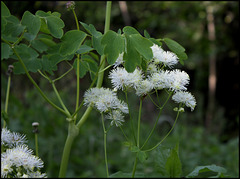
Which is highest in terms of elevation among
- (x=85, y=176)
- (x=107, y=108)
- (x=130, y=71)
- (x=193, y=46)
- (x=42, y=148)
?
(x=193, y=46)

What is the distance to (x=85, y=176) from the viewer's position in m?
2.25

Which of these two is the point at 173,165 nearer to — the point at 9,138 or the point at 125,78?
the point at 125,78

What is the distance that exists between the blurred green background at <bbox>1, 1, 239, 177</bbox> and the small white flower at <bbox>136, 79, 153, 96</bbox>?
1.34m

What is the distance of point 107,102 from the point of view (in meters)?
1.12

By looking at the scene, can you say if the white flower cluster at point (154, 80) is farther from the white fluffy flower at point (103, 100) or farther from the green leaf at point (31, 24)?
the green leaf at point (31, 24)

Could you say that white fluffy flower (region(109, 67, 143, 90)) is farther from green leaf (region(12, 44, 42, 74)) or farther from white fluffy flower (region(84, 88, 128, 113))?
green leaf (region(12, 44, 42, 74))

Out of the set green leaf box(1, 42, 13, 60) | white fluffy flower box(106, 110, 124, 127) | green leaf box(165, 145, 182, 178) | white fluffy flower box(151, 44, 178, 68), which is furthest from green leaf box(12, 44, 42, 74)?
green leaf box(165, 145, 182, 178)

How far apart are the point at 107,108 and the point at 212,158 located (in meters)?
2.08

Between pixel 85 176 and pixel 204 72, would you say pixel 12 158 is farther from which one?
pixel 204 72

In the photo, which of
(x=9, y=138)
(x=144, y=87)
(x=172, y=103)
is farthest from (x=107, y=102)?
(x=172, y=103)

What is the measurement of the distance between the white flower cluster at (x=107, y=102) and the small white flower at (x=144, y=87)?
4.1 inches

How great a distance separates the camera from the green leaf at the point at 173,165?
1.27m

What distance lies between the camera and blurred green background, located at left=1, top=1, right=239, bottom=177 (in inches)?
107

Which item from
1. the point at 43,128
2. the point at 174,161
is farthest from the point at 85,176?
the point at 174,161
